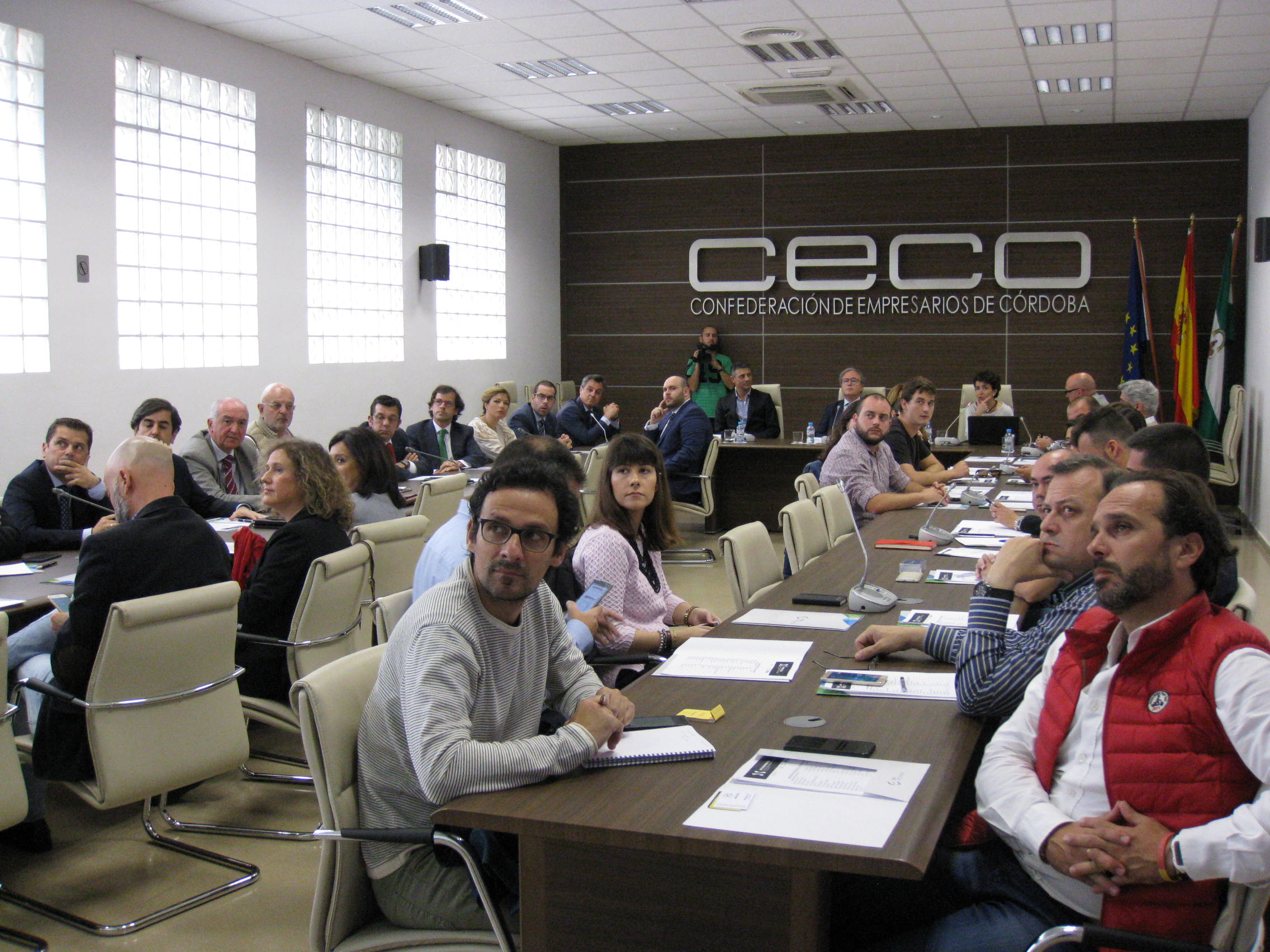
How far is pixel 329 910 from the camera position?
2143 mm

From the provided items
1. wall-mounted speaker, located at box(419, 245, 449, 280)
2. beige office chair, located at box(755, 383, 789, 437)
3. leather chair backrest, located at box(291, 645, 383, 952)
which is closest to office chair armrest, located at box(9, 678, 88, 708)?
leather chair backrest, located at box(291, 645, 383, 952)

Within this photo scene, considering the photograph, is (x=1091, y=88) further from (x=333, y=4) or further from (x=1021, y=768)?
(x=1021, y=768)

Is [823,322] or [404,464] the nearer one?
[404,464]

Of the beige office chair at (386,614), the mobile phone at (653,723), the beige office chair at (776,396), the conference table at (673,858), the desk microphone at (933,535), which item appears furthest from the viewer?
the beige office chair at (776,396)

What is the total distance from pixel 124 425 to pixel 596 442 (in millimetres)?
3929

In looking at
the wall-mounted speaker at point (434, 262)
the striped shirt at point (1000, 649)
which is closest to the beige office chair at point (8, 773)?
the striped shirt at point (1000, 649)

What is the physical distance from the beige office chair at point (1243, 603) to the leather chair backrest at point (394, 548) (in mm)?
2724

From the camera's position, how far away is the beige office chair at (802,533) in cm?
464

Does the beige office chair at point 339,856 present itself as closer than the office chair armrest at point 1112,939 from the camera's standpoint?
No

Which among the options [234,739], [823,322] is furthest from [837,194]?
[234,739]

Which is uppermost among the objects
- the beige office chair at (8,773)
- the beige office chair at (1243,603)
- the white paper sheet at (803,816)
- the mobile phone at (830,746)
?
the beige office chair at (1243,603)

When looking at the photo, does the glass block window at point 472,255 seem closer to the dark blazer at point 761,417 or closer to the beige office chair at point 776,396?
the beige office chair at point 776,396

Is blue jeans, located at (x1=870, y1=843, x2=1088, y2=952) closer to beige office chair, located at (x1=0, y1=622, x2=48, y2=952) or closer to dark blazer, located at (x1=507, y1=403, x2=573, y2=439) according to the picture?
beige office chair, located at (x1=0, y1=622, x2=48, y2=952)

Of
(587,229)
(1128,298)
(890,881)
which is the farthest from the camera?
(587,229)
